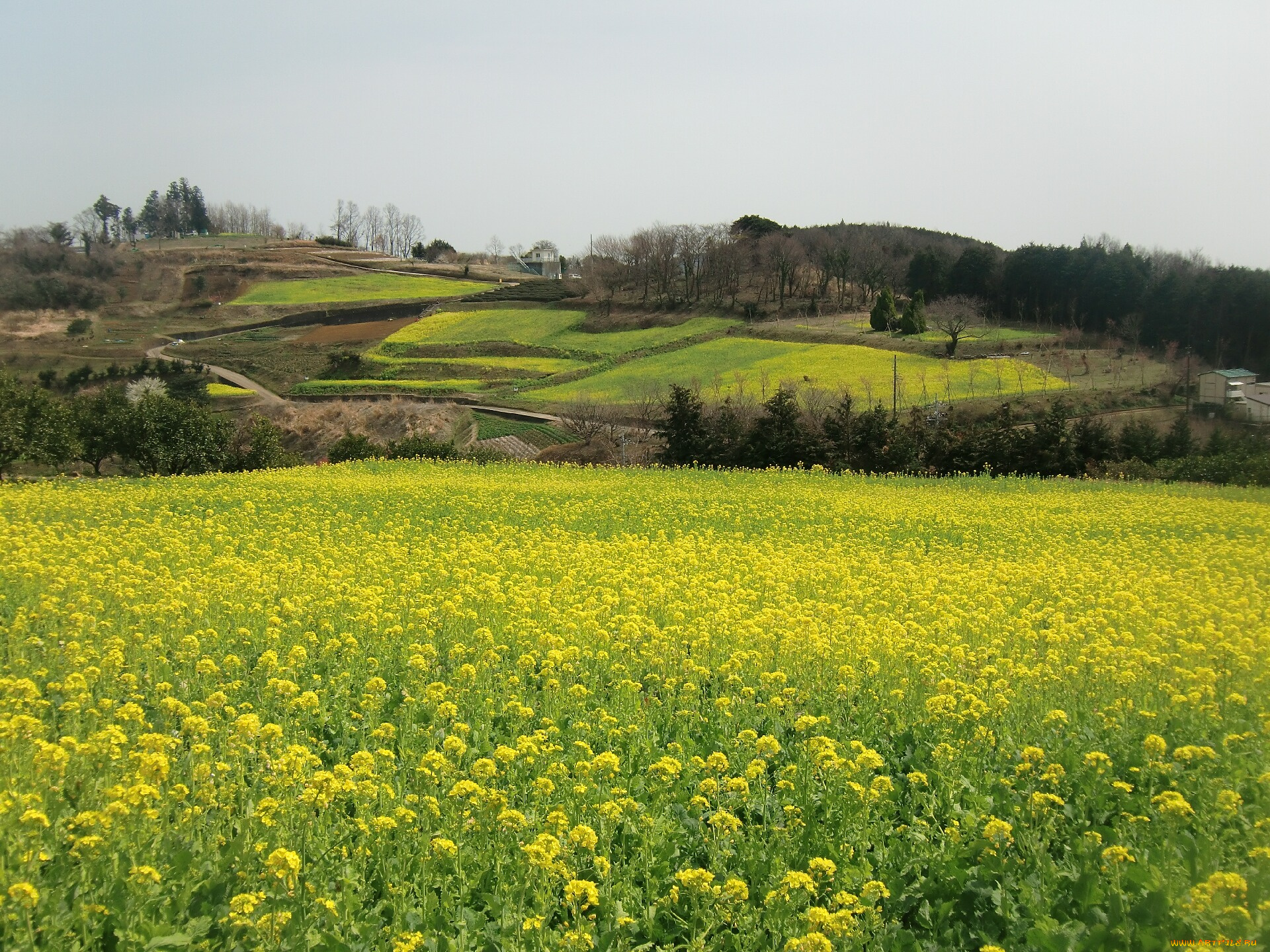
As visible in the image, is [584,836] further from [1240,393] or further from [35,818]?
[1240,393]

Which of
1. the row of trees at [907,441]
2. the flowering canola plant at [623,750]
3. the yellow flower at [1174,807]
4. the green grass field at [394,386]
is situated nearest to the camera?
the flowering canola plant at [623,750]

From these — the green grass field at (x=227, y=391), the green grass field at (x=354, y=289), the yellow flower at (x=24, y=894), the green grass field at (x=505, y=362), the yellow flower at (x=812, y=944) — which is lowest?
the green grass field at (x=227, y=391)

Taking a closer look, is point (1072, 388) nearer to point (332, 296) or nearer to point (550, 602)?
point (550, 602)

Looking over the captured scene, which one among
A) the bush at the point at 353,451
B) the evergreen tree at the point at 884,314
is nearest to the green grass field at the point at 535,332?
the evergreen tree at the point at 884,314

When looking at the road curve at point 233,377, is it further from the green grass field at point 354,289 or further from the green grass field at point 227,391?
the green grass field at point 354,289

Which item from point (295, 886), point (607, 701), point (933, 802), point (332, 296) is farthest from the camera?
point (332, 296)

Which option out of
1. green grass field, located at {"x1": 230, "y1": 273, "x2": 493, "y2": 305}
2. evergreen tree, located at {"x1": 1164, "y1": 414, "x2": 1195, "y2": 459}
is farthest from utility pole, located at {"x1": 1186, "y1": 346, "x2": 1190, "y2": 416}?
green grass field, located at {"x1": 230, "y1": 273, "x2": 493, "y2": 305}

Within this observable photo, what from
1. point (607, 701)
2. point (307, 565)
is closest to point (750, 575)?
point (607, 701)

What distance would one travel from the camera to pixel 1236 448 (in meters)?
21.5

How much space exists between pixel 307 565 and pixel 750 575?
21.1 ft

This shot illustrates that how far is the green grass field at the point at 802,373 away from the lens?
5619cm

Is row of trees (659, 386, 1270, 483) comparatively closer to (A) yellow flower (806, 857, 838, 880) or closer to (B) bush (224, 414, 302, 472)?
(B) bush (224, 414, 302, 472)

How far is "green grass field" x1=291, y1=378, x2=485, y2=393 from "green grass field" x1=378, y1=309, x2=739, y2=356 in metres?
11.0

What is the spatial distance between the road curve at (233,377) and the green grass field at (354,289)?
2353 cm
